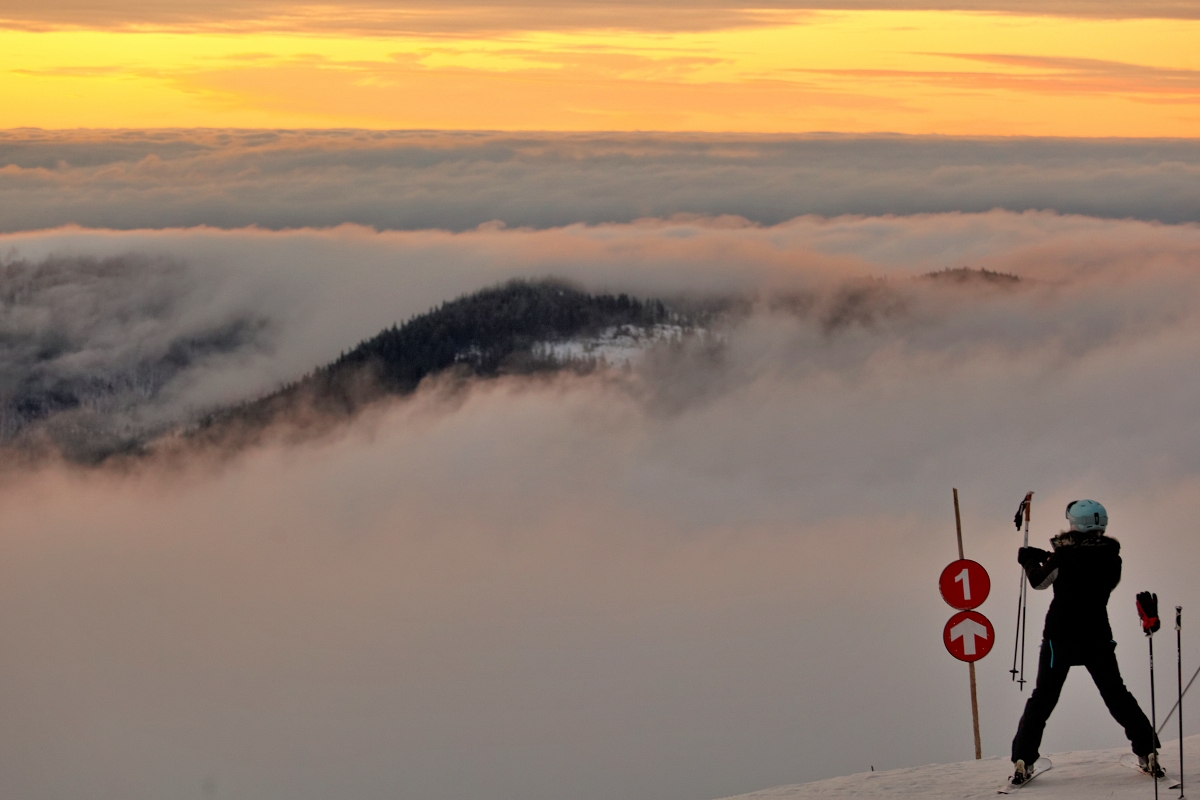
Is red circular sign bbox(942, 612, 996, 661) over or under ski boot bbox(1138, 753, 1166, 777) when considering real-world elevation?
over

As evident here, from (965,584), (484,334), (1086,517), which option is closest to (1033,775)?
(1086,517)

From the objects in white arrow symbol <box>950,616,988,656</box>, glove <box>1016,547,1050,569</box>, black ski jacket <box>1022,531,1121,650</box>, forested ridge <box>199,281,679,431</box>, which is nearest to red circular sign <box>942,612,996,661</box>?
white arrow symbol <box>950,616,988,656</box>

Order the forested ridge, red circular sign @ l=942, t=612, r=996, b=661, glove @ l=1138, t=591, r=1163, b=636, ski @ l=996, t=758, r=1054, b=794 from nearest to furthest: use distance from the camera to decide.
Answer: glove @ l=1138, t=591, r=1163, b=636, ski @ l=996, t=758, r=1054, b=794, red circular sign @ l=942, t=612, r=996, b=661, the forested ridge

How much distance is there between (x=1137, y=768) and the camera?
12.2 metres

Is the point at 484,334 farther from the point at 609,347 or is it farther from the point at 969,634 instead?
the point at 969,634

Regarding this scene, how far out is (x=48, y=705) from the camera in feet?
394

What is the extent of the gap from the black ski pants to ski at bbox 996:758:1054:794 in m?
0.40

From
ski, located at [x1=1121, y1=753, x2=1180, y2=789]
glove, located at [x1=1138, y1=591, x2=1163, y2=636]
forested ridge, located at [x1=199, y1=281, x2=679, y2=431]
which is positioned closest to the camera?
glove, located at [x1=1138, y1=591, x2=1163, y2=636]

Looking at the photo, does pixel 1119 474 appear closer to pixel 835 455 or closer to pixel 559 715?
pixel 835 455

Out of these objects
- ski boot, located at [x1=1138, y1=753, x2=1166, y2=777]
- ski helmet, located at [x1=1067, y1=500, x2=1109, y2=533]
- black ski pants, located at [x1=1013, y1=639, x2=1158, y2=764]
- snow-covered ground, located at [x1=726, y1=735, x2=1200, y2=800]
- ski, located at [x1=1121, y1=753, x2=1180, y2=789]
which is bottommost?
snow-covered ground, located at [x1=726, y1=735, x2=1200, y2=800]

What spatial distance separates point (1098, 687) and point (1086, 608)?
657 mm

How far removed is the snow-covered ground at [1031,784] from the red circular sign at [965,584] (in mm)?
1832

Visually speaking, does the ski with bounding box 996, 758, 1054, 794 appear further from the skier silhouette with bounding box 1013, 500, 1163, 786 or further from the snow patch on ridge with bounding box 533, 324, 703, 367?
the snow patch on ridge with bounding box 533, 324, 703, 367

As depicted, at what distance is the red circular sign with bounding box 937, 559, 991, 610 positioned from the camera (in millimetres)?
15266
